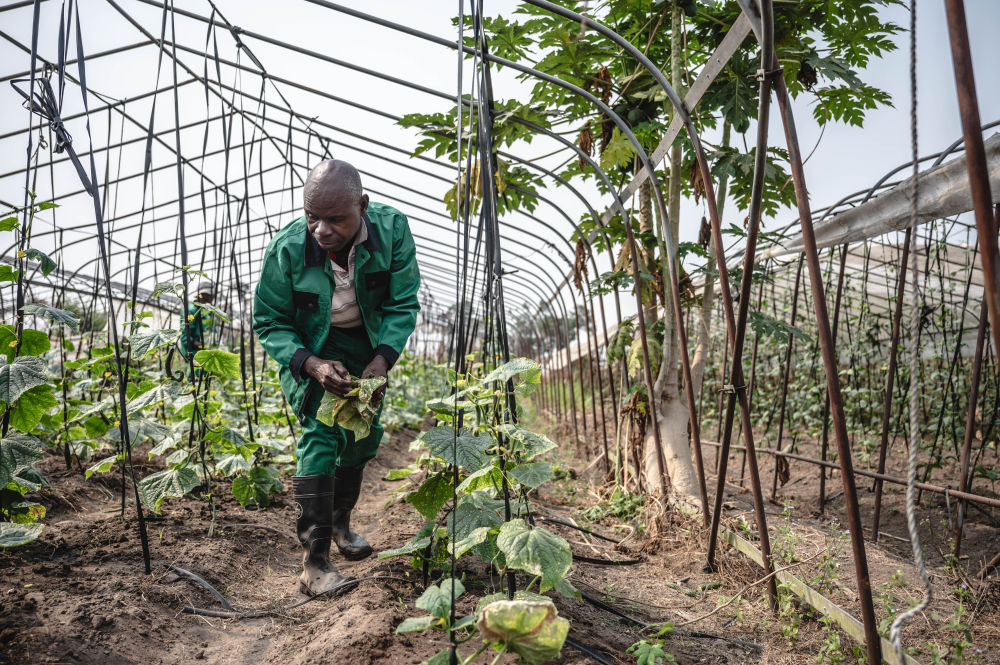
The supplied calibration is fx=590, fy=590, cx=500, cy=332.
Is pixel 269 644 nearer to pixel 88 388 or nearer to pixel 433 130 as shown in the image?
pixel 88 388

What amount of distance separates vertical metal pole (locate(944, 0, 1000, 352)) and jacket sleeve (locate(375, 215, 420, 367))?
73.5 inches

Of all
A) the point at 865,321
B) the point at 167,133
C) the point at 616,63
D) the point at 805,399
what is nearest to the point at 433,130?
the point at 616,63

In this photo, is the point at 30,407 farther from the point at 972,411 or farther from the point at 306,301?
the point at 972,411

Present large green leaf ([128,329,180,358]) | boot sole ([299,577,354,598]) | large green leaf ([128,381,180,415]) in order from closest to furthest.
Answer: boot sole ([299,577,354,598])
large green leaf ([128,329,180,358])
large green leaf ([128,381,180,415])

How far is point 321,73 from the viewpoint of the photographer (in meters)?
4.92

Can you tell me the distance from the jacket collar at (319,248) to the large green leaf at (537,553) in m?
1.36

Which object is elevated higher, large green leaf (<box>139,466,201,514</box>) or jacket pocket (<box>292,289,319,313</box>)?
jacket pocket (<box>292,289,319,313</box>)

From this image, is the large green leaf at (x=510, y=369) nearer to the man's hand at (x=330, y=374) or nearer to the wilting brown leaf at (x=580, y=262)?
the man's hand at (x=330, y=374)

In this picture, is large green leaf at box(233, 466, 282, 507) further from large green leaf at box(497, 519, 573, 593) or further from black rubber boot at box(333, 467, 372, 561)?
large green leaf at box(497, 519, 573, 593)

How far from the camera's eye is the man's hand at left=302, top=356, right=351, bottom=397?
6.93 ft

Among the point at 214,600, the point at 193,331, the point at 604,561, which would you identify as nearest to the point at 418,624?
the point at 214,600

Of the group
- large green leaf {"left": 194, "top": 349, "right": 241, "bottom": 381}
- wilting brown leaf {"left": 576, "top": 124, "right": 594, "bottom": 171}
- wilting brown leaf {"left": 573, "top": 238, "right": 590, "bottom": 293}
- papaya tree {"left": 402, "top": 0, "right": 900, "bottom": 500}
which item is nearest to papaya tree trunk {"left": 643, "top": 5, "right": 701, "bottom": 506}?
papaya tree {"left": 402, "top": 0, "right": 900, "bottom": 500}

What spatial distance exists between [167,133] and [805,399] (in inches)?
298

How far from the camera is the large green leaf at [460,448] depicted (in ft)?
5.58
